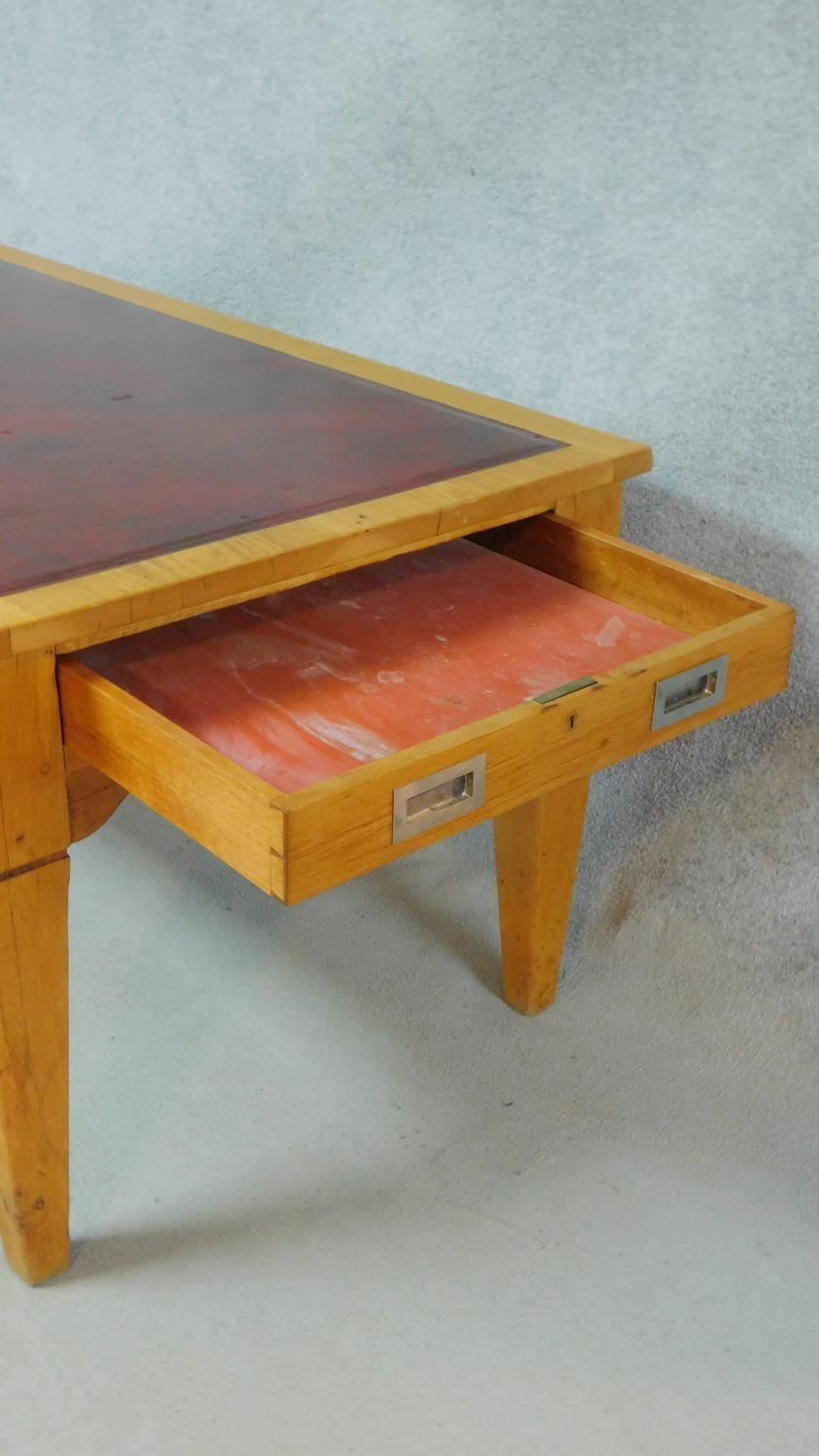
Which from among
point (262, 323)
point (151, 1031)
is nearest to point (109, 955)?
point (151, 1031)

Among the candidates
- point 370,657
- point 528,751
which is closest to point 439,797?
point 528,751

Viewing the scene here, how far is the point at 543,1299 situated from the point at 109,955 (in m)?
0.55

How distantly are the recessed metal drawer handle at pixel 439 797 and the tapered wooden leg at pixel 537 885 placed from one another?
38 cm

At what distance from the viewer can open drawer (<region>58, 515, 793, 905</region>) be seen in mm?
847

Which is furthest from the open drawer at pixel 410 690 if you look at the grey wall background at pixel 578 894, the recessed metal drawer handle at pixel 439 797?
the grey wall background at pixel 578 894

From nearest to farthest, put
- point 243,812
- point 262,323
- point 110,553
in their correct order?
point 243,812
point 110,553
point 262,323

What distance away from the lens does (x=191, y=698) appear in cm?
99

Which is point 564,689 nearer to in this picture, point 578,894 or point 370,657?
point 370,657

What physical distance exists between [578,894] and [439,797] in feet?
2.19

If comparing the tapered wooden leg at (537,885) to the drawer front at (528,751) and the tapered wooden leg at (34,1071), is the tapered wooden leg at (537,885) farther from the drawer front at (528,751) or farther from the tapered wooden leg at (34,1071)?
the tapered wooden leg at (34,1071)

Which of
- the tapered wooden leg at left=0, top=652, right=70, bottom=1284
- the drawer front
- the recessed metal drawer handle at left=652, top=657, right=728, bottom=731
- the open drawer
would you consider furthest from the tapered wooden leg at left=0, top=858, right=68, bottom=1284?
the recessed metal drawer handle at left=652, top=657, right=728, bottom=731

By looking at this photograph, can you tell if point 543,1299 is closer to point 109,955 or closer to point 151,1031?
point 151,1031

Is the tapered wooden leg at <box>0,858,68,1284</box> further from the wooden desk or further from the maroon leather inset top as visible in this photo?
the maroon leather inset top

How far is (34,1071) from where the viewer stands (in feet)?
3.45
